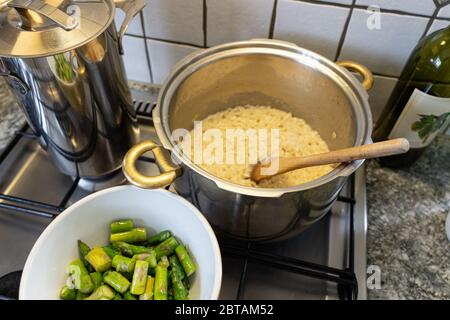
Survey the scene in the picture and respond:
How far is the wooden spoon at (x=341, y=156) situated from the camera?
421 mm

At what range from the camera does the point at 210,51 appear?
0.58 meters

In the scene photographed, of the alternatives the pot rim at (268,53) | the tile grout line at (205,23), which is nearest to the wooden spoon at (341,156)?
the pot rim at (268,53)

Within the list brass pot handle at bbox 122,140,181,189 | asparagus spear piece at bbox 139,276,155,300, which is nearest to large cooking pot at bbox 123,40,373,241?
brass pot handle at bbox 122,140,181,189

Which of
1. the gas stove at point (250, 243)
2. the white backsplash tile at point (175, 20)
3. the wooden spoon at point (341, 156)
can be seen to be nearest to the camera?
the wooden spoon at point (341, 156)

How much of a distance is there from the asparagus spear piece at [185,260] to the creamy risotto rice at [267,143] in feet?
0.42

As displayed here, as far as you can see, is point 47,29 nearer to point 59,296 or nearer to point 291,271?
point 59,296

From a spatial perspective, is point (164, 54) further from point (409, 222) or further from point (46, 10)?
point (409, 222)

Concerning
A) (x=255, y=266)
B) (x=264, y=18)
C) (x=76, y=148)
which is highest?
(x=264, y=18)

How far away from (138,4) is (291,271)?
401 mm

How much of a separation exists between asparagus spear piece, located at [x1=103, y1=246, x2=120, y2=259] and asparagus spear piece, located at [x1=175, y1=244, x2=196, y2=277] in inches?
3.1

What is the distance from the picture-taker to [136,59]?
728mm

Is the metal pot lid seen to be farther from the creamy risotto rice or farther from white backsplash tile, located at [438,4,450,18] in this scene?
white backsplash tile, located at [438,4,450,18]

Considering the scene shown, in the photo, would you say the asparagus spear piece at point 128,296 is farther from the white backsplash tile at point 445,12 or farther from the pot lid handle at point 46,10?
the white backsplash tile at point 445,12
